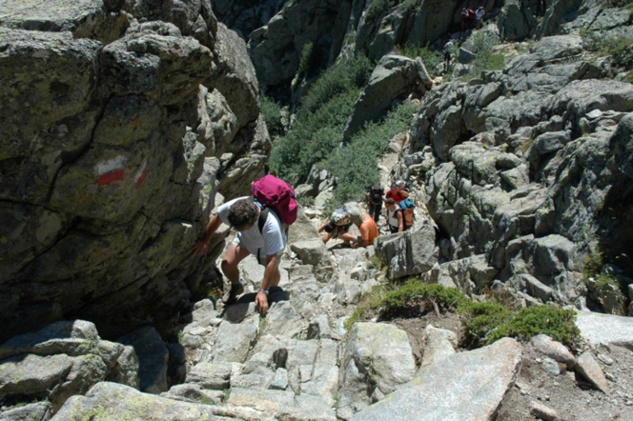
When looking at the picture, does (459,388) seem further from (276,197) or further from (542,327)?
(276,197)

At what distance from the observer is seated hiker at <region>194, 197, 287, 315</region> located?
8609 millimetres

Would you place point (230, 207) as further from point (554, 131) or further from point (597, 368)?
point (554, 131)

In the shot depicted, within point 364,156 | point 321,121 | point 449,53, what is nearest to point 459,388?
point 364,156

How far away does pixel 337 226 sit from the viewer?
54.3ft

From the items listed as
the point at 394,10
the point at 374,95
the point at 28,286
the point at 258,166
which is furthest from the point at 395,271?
the point at 394,10

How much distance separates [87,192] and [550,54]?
14770mm

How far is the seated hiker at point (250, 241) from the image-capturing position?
8.61 metres

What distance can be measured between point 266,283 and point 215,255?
2260 millimetres

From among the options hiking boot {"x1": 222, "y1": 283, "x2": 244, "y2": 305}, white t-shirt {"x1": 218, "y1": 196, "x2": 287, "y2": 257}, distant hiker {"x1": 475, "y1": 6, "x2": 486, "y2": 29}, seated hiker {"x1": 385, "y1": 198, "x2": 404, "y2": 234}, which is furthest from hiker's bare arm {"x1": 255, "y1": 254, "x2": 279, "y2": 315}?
distant hiker {"x1": 475, "y1": 6, "x2": 486, "y2": 29}

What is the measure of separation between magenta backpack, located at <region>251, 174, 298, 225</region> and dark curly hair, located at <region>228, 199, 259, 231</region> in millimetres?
700

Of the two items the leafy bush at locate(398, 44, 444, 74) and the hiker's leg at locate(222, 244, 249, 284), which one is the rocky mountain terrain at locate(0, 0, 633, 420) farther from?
the leafy bush at locate(398, 44, 444, 74)

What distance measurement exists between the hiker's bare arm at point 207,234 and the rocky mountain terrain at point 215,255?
0.74ft

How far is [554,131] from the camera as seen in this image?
11852 millimetres

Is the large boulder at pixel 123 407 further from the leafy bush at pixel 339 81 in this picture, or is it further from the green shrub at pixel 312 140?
the leafy bush at pixel 339 81
